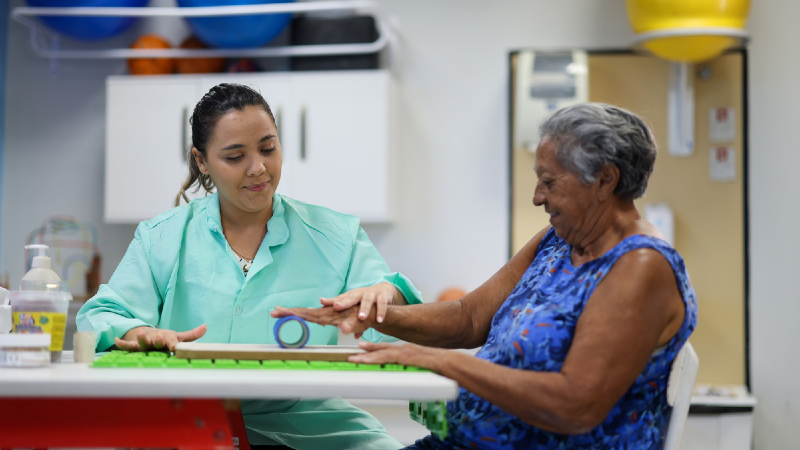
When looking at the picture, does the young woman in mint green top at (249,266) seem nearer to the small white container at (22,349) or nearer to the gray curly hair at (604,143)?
the small white container at (22,349)

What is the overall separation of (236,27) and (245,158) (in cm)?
155

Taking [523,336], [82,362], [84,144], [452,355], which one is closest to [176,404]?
[82,362]

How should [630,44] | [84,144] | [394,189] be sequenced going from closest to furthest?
[630,44] < [394,189] < [84,144]

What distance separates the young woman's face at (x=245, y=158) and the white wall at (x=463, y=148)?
5.27 ft

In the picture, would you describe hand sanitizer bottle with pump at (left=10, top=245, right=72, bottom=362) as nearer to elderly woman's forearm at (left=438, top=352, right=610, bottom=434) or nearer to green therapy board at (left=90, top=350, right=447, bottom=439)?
green therapy board at (left=90, top=350, right=447, bottom=439)

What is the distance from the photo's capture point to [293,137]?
3.31 meters

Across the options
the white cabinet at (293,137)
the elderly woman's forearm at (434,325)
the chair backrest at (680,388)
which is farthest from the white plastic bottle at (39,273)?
the white cabinet at (293,137)

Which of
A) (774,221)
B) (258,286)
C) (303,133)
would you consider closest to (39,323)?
(258,286)

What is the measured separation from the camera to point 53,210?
3.70 meters

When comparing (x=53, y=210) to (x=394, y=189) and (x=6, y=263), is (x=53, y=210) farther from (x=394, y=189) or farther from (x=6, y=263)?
(x=394, y=189)

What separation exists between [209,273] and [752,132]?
2498mm

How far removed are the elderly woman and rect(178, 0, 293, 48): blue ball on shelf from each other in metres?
2.00

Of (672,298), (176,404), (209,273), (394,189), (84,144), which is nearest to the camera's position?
(176,404)

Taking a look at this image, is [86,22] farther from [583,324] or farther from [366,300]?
[583,324]
